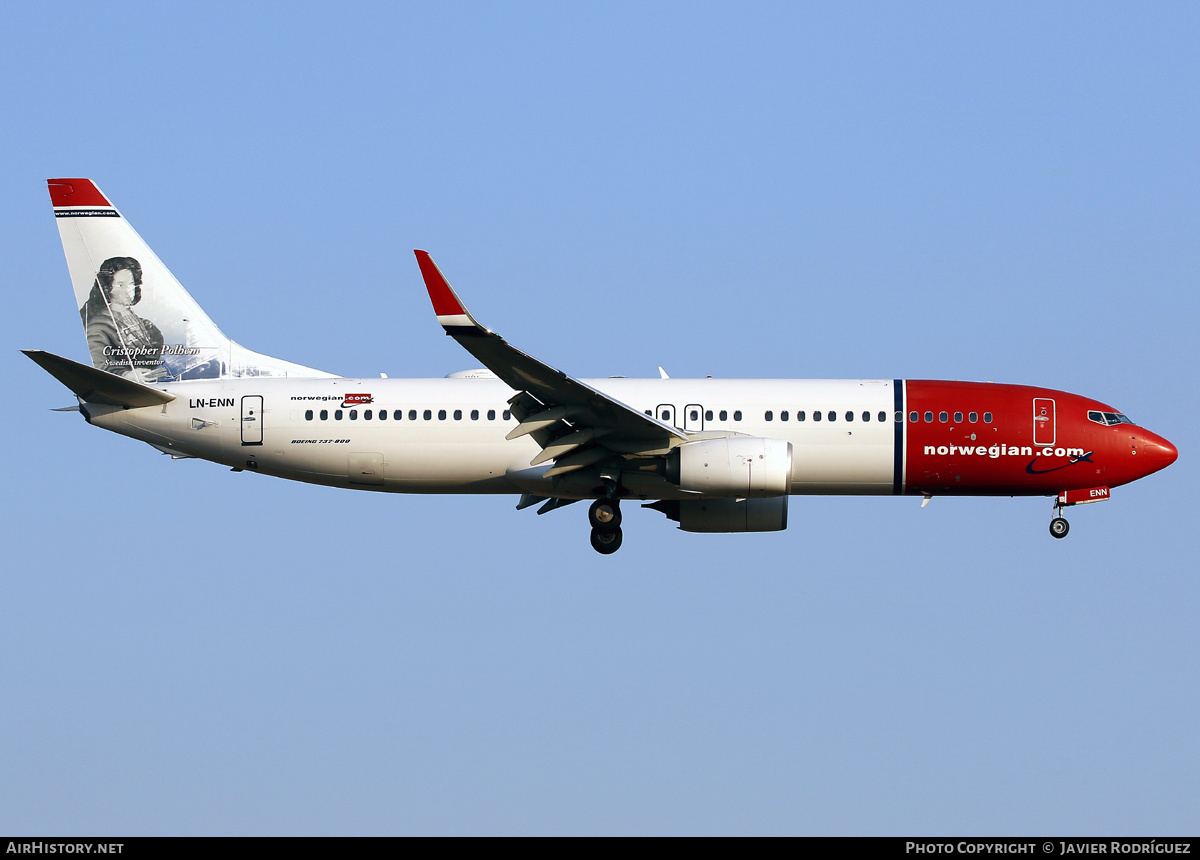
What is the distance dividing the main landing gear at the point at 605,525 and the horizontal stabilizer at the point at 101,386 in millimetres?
9875

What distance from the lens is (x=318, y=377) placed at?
33.1 metres

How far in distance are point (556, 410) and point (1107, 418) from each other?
1282cm

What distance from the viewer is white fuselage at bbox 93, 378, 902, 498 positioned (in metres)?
31.3

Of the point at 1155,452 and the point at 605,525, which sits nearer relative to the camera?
the point at 605,525

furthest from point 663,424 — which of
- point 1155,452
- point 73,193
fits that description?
point 73,193

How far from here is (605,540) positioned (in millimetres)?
31250

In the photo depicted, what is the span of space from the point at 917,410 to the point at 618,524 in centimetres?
716

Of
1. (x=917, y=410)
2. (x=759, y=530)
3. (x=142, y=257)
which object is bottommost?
(x=759, y=530)

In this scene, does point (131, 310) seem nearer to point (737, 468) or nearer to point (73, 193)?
point (73, 193)

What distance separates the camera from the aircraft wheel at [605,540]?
102 ft
